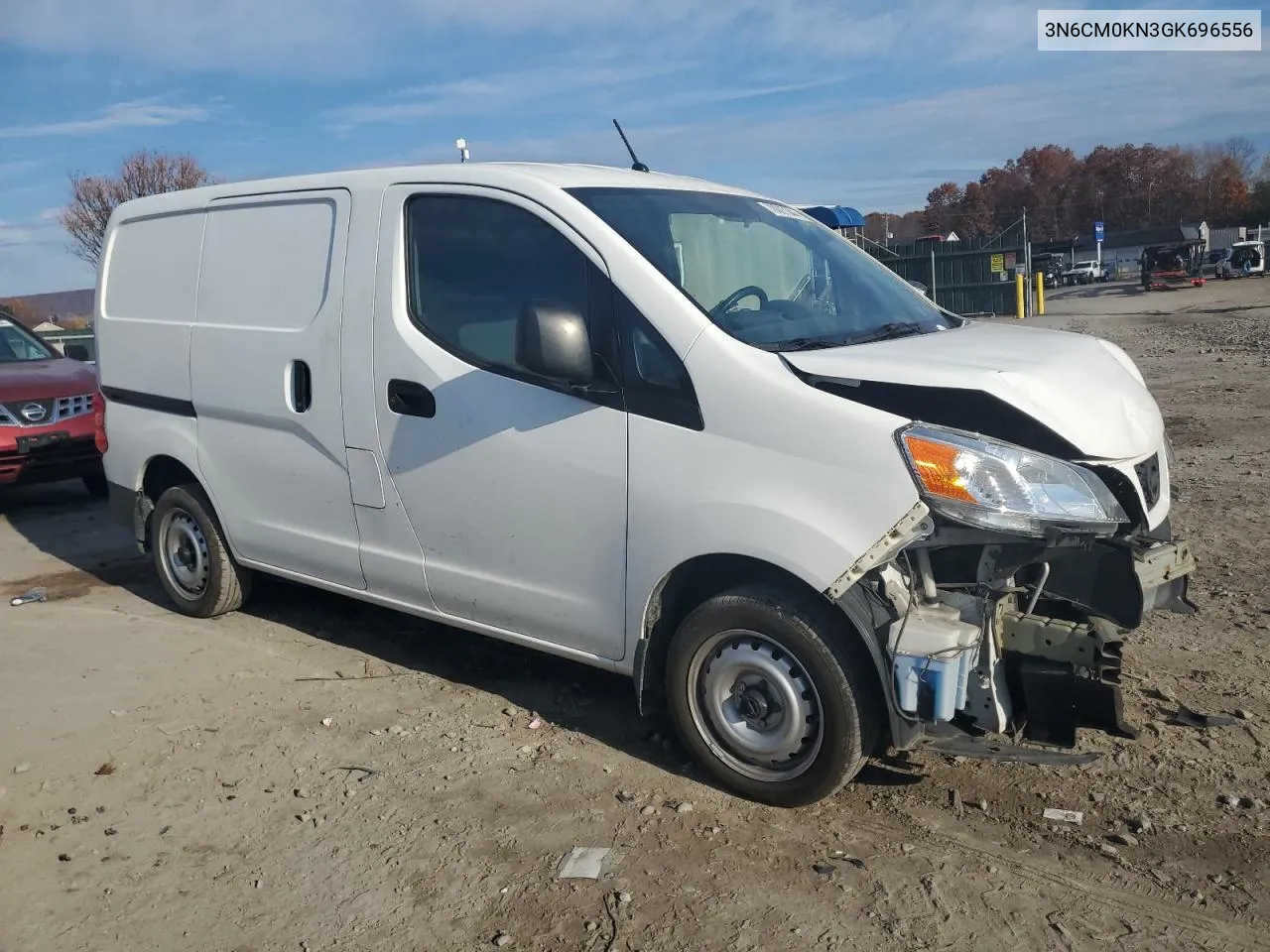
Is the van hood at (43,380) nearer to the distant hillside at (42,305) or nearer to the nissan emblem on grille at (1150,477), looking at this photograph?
the nissan emblem on grille at (1150,477)

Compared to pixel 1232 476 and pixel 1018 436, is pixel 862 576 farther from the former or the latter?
pixel 1232 476

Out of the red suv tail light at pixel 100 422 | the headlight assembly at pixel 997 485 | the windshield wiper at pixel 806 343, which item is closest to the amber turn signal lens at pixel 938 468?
the headlight assembly at pixel 997 485

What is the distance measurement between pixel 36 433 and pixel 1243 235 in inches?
3146

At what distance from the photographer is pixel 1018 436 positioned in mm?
3379

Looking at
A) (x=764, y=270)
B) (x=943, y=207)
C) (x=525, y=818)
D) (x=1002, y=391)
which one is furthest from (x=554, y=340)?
(x=943, y=207)

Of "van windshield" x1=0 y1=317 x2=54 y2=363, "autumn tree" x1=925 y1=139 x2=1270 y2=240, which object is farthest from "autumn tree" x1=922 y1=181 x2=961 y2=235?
"van windshield" x1=0 y1=317 x2=54 y2=363

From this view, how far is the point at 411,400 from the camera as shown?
4.43m

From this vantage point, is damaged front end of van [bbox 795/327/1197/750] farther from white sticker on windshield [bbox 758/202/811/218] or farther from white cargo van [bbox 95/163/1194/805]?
white sticker on windshield [bbox 758/202/811/218]

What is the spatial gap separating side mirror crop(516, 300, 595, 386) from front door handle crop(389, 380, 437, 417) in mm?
639

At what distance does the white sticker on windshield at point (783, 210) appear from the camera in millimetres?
4977

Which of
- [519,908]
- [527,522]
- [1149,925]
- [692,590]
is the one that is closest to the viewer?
[1149,925]

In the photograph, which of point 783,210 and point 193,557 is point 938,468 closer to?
point 783,210

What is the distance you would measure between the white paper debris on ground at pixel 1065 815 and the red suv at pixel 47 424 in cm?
768

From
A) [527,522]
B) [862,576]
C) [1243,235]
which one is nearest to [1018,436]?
[862,576]
